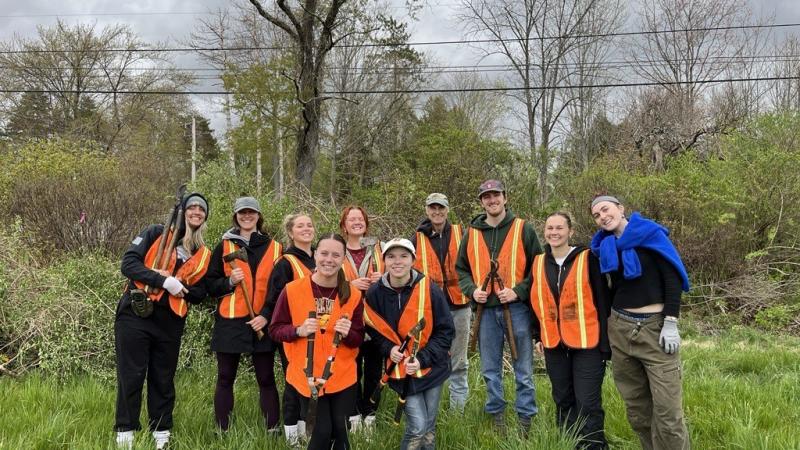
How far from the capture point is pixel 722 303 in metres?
9.52

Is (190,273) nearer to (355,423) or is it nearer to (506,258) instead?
(355,423)

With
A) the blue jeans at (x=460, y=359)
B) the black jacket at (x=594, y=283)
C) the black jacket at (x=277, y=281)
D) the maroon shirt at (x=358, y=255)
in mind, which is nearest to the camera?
the black jacket at (x=594, y=283)

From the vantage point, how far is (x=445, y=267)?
4.73m

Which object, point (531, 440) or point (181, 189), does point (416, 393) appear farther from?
point (181, 189)

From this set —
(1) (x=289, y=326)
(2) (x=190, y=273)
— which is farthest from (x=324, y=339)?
(2) (x=190, y=273)

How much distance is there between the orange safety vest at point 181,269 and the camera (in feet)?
12.6

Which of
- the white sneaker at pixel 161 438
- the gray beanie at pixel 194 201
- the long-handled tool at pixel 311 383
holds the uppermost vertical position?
the gray beanie at pixel 194 201

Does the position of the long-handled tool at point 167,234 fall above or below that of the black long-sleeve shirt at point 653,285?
above

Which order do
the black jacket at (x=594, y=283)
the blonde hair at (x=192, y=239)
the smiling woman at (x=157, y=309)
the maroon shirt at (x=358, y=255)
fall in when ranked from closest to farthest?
the black jacket at (x=594, y=283) < the smiling woman at (x=157, y=309) < the blonde hair at (x=192, y=239) < the maroon shirt at (x=358, y=255)

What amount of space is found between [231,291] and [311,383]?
4.15 ft

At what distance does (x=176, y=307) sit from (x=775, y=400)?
520 cm

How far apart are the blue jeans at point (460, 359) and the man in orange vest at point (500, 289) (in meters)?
0.34

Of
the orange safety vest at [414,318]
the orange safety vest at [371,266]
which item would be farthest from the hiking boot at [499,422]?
the orange safety vest at [371,266]

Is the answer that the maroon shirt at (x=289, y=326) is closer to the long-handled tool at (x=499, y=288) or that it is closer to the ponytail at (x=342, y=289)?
the ponytail at (x=342, y=289)
